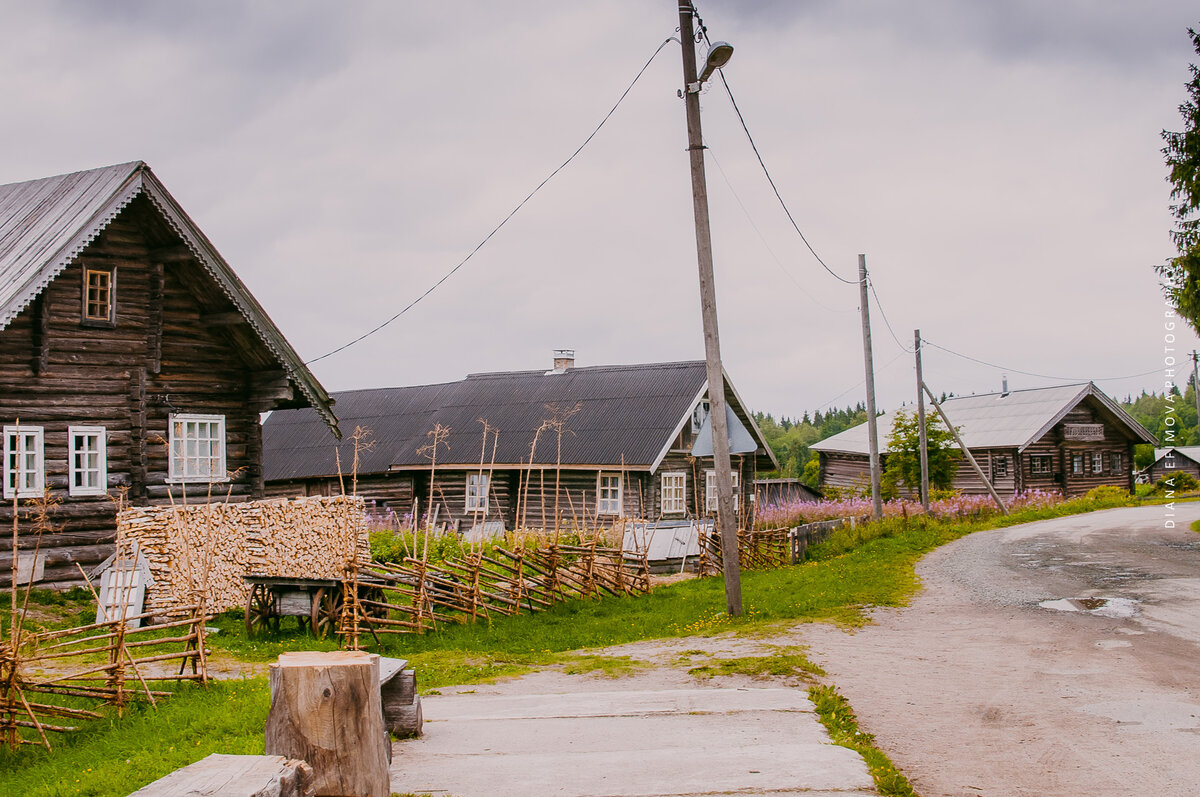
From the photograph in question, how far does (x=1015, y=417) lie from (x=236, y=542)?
3598cm

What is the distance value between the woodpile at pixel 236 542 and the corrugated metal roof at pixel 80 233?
2837mm

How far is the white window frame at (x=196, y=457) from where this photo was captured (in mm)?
17609

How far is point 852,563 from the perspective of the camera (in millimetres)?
21484

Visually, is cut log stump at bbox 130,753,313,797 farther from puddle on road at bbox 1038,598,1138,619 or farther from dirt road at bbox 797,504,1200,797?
puddle on road at bbox 1038,598,1138,619

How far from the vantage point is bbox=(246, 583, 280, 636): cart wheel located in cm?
1356

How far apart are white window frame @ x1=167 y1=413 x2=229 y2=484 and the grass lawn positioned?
3.27m

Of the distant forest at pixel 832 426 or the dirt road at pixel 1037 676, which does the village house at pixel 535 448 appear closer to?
the dirt road at pixel 1037 676

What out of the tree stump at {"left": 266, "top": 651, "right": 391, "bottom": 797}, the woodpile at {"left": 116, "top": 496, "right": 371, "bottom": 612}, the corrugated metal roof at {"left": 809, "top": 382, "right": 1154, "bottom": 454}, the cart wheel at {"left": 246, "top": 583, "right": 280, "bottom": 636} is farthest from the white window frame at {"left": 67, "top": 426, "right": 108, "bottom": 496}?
the corrugated metal roof at {"left": 809, "top": 382, "right": 1154, "bottom": 454}

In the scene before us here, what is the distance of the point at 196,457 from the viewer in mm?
18156

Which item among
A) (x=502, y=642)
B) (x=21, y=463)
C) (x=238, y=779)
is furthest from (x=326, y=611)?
(x=238, y=779)

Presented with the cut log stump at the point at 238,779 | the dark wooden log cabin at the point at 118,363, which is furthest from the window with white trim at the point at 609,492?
the cut log stump at the point at 238,779

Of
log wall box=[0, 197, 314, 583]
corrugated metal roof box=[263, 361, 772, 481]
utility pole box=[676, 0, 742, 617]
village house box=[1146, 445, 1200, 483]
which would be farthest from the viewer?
village house box=[1146, 445, 1200, 483]

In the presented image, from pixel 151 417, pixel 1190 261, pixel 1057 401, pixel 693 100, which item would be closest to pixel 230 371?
pixel 151 417

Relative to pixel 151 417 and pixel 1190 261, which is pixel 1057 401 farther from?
pixel 151 417
